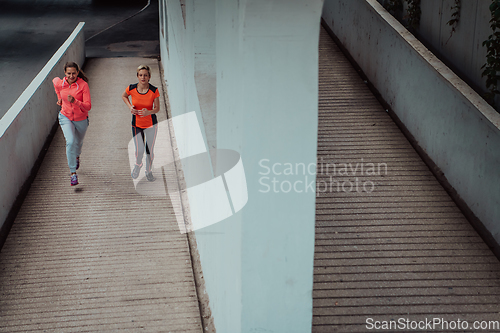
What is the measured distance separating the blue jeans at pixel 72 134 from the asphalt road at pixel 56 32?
5.78 metres

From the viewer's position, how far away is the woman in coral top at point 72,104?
19.3ft

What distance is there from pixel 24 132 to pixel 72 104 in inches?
39.9

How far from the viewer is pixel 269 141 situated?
2.53 meters

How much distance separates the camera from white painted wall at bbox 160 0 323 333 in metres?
2.37

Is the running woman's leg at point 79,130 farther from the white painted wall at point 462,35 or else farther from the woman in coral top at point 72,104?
the white painted wall at point 462,35

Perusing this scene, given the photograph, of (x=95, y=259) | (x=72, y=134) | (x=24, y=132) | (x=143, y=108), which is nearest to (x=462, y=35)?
(x=143, y=108)

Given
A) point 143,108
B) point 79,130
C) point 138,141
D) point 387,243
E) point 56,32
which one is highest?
point 143,108

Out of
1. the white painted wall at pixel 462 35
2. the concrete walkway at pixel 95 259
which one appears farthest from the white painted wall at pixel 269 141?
the white painted wall at pixel 462 35

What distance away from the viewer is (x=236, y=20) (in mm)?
2533

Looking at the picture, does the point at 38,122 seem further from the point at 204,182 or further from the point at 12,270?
the point at 204,182

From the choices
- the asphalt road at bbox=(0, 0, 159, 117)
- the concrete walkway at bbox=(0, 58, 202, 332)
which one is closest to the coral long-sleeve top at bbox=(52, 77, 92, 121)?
the concrete walkway at bbox=(0, 58, 202, 332)

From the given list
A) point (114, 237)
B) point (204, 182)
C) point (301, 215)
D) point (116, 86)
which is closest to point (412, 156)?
point (204, 182)

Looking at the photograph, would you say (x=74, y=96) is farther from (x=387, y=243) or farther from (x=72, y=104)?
(x=387, y=243)

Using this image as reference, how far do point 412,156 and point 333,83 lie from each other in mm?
2483
